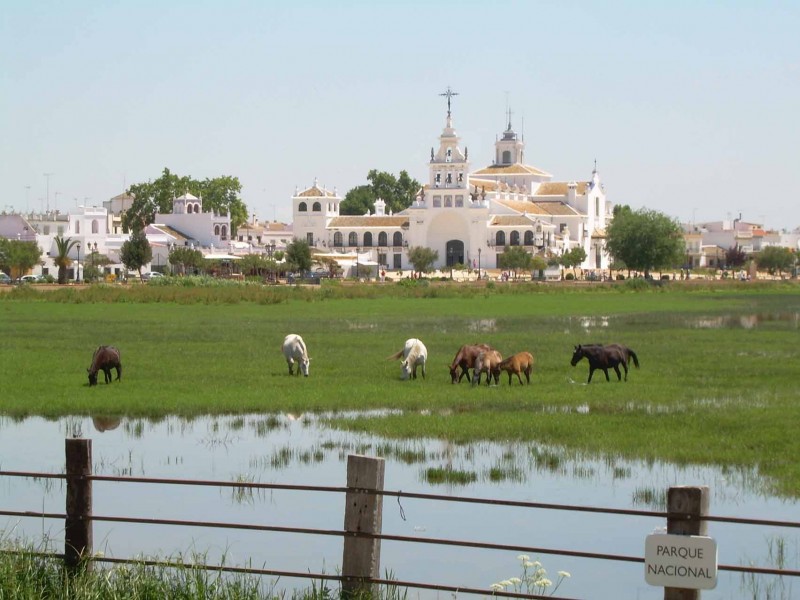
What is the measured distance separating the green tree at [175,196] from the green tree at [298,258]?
35.8 metres

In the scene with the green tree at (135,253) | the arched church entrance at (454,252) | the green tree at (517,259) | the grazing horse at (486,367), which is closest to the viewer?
the grazing horse at (486,367)

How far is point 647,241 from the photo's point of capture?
124 metres

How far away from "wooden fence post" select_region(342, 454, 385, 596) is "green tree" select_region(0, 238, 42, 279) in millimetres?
103062

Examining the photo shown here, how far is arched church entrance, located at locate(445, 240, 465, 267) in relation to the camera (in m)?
154

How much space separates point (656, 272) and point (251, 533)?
4976 inches

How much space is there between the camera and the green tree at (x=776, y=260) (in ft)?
485

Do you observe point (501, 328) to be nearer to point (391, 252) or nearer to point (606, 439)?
point (606, 439)

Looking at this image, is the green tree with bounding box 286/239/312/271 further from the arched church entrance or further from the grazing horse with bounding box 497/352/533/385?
the grazing horse with bounding box 497/352/533/385

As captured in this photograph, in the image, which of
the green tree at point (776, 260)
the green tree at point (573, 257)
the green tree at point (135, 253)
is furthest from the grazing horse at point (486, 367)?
the green tree at point (776, 260)

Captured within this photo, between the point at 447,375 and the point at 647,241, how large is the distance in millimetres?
97695

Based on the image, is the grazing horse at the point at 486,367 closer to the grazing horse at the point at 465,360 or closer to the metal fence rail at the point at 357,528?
the grazing horse at the point at 465,360

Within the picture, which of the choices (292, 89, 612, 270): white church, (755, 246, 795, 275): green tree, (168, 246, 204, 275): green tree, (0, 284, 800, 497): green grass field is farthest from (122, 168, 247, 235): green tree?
(0, 284, 800, 497): green grass field

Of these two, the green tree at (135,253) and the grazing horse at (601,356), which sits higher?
the green tree at (135,253)

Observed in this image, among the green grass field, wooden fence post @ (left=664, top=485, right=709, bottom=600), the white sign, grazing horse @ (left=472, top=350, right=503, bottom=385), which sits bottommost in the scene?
the green grass field
